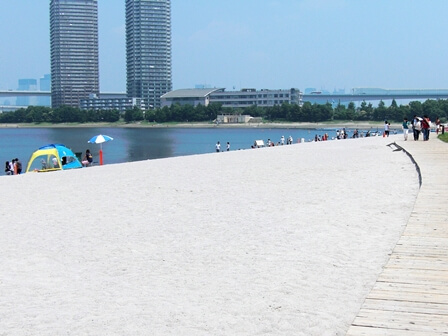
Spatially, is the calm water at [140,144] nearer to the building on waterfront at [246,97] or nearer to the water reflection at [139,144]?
the water reflection at [139,144]

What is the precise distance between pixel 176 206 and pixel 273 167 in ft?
27.9

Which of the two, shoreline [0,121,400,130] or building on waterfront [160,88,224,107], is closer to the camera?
shoreline [0,121,400,130]

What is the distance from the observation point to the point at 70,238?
895 cm

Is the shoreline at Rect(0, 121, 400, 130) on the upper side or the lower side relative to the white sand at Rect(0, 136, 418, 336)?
lower

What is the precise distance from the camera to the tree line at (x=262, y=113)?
142 metres

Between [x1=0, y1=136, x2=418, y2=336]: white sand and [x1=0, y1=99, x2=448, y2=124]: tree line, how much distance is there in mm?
128984

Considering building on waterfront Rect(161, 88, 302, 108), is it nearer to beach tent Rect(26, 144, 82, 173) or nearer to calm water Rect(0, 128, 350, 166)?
calm water Rect(0, 128, 350, 166)

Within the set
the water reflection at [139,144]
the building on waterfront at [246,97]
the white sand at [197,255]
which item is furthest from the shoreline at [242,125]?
the white sand at [197,255]

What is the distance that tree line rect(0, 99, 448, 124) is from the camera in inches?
5576

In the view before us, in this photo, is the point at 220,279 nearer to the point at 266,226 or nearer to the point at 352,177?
the point at 266,226

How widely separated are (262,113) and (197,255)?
157069 mm

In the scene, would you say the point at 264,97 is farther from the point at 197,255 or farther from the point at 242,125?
the point at 197,255

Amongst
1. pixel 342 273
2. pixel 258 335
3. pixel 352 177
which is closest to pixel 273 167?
pixel 352 177

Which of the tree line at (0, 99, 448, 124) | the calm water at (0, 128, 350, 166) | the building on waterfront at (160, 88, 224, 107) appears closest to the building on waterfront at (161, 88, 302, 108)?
the building on waterfront at (160, 88, 224, 107)
